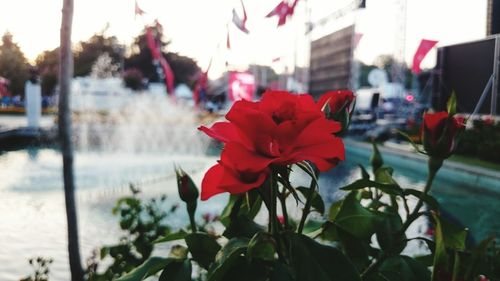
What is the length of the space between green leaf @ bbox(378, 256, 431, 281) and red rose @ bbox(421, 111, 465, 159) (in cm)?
19

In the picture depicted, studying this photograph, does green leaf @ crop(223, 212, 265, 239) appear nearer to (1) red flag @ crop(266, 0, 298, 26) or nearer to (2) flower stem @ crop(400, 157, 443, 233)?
(2) flower stem @ crop(400, 157, 443, 233)

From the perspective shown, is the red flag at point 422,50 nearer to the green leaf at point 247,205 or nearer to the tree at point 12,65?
the green leaf at point 247,205

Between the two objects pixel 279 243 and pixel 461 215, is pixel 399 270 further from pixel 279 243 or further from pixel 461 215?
pixel 461 215

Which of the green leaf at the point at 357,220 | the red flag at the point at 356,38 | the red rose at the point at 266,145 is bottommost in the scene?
the green leaf at the point at 357,220

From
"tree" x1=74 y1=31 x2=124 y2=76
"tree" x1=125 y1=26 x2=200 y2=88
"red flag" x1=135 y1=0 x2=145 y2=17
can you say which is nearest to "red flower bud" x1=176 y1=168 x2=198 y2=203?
"red flag" x1=135 y1=0 x2=145 y2=17

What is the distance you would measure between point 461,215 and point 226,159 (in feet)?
16.9

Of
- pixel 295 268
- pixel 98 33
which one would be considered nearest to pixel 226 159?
Result: pixel 295 268

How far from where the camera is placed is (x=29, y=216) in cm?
457

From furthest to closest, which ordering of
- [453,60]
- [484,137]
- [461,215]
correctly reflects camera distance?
[453,60] < [484,137] < [461,215]

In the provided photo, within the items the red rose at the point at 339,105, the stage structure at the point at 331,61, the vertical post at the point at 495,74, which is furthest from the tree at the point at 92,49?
the red rose at the point at 339,105

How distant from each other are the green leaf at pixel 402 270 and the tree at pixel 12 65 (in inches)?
1143

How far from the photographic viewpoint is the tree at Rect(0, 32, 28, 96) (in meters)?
27.6

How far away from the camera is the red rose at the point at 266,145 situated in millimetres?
636

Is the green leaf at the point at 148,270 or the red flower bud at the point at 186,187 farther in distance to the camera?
the red flower bud at the point at 186,187
